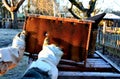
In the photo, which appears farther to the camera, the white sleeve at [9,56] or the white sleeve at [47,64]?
the white sleeve at [9,56]

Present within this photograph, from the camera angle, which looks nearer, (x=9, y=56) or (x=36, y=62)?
(x=36, y=62)

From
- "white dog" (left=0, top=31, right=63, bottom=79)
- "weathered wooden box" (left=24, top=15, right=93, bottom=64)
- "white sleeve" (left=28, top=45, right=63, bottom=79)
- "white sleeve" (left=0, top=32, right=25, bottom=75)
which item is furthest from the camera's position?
"weathered wooden box" (left=24, top=15, right=93, bottom=64)

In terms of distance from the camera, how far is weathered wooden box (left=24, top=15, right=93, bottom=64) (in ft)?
18.6

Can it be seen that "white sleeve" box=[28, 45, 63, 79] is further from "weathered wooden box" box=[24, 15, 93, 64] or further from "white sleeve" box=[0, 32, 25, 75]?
"weathered wooden box" box=[24, 15, 93, 64]

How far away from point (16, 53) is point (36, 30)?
5.08ft

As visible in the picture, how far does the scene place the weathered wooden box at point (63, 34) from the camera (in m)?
5.68

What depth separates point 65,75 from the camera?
5035mm

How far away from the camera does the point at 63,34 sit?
586cm

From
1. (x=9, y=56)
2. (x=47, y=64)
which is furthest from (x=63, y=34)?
(x=47, y=64)

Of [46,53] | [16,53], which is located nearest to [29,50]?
[16,53]

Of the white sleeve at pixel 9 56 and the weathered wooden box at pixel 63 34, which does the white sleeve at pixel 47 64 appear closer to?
the white sleeve at pixel 9 56

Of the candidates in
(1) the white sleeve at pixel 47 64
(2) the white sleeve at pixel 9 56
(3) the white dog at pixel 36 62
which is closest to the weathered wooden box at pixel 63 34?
(3) the white dog at pixel 36 62

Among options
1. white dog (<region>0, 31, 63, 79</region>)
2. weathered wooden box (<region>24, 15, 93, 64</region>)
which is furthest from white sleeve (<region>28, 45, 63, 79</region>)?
weathered wooden box (<region>24, 15, 93, 64</region>)

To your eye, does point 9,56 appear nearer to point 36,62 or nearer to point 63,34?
point 36,62
